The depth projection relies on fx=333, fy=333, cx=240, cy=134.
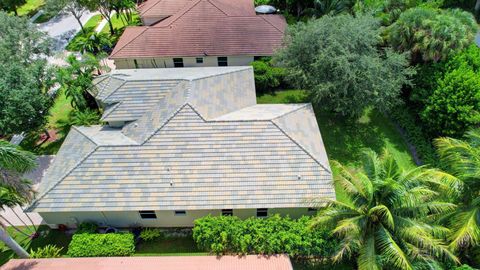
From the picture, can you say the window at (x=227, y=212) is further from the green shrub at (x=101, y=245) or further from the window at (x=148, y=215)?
the green shrub at (x=101, y=245)

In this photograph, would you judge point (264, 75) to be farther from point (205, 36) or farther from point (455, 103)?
point (455, 103)

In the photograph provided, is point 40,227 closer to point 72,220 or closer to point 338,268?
point 72,220

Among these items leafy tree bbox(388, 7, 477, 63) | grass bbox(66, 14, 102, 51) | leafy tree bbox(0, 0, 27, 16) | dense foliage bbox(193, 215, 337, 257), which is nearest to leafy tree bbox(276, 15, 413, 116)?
leafy tree bbox(388, 7, 477, 63)

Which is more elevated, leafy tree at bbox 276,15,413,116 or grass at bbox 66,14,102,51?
leafy tree at bbox 276,15,413,116

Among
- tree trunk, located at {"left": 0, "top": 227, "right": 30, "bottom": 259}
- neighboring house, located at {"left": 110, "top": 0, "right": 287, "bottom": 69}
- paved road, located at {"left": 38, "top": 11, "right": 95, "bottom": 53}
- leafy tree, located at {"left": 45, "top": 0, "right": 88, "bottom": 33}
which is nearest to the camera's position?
tree trunk, located at {"left": 0, "top": 227, "right": 30, "bottom": 259}

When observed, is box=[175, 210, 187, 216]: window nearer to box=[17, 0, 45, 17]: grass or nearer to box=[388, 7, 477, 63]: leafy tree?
box=[388, 7, 477, 63]: leafy tree

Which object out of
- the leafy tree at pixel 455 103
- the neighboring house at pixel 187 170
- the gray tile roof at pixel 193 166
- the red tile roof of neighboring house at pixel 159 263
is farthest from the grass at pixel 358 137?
the red tile roof of neighboring house at pixel 159 263
